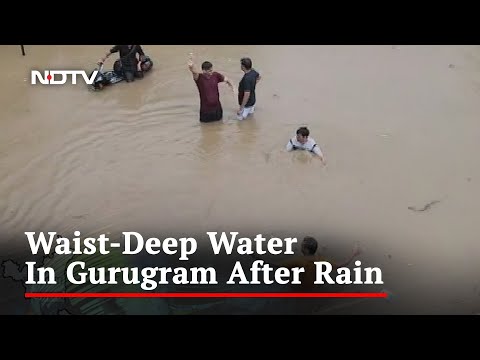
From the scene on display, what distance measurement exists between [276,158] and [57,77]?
4.59 m

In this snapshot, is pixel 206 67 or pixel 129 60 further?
pixel 129 60

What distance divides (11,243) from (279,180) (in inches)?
134

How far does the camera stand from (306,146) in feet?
23.1

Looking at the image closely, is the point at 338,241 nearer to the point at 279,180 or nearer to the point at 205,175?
the point at 279,180

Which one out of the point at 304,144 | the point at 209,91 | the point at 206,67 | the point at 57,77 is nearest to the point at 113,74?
the point at 57,77

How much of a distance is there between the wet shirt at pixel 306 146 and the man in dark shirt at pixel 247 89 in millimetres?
1098

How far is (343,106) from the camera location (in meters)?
8.48

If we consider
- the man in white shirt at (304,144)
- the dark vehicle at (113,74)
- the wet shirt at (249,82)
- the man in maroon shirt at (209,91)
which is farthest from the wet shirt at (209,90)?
the dark vehicle at (113,74)

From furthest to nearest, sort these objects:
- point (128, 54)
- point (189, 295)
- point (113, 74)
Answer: point (113, 74) → point (128, 54) → point (189, 295)

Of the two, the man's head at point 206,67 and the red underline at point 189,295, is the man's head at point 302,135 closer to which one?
the man's head at point 206,67

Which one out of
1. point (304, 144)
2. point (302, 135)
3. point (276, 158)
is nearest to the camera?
point (302, 135)

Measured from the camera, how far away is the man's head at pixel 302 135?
6727mm

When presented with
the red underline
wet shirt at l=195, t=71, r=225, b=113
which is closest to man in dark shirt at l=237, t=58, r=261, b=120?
wet shirt at l=195, t=71, r=225, b=113

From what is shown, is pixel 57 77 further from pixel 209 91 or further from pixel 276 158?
pixel 276 158
